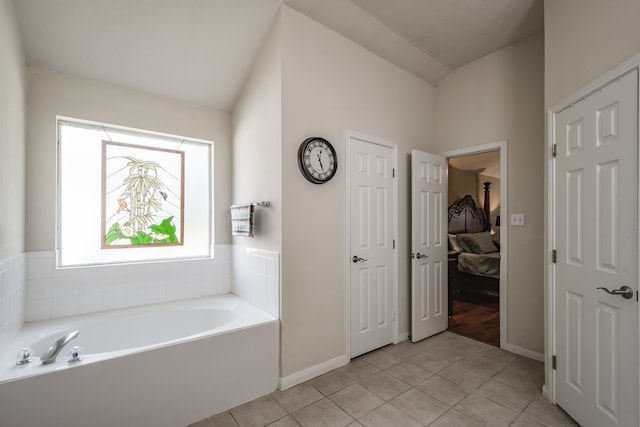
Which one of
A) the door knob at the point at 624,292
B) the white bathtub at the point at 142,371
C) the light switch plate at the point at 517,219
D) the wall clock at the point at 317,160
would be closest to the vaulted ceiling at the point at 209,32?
the wall clock at the point at 317,160

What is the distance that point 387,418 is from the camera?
1.84 metres

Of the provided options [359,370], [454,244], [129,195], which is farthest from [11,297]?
[454,244]

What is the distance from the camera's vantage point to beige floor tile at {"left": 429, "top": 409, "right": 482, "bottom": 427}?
177 cm

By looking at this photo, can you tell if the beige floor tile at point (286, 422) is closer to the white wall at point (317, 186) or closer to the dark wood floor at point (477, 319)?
the white wall at point (317, 186)

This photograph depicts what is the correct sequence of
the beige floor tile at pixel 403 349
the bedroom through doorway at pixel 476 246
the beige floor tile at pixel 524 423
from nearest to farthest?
1. the beige floor tile at pixel 524 423
2. the beige floor tile at pixel 403 349
3. the bedroom through doorway at pixel 476 246

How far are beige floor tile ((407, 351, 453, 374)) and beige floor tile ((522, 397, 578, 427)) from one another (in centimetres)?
65

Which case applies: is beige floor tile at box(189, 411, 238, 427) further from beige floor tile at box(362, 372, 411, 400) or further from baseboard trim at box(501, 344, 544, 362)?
baseboard trim at box(501, 344, 544, 362)

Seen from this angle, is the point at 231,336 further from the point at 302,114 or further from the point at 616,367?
the point at 616,367

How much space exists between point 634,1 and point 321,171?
76.8 inches

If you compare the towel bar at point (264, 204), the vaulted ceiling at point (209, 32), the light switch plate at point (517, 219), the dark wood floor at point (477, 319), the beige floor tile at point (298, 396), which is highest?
the vaulted ceiling at point (209, 32)

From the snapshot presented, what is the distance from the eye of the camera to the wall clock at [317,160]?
226 centimetres

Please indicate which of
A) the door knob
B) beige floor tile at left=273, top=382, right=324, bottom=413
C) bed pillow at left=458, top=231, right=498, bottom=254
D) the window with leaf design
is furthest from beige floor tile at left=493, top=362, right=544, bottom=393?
the window with leaf design

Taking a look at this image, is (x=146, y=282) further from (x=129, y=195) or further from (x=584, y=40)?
(x=584, y=40)

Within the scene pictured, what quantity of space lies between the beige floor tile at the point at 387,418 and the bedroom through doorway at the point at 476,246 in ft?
5.19
